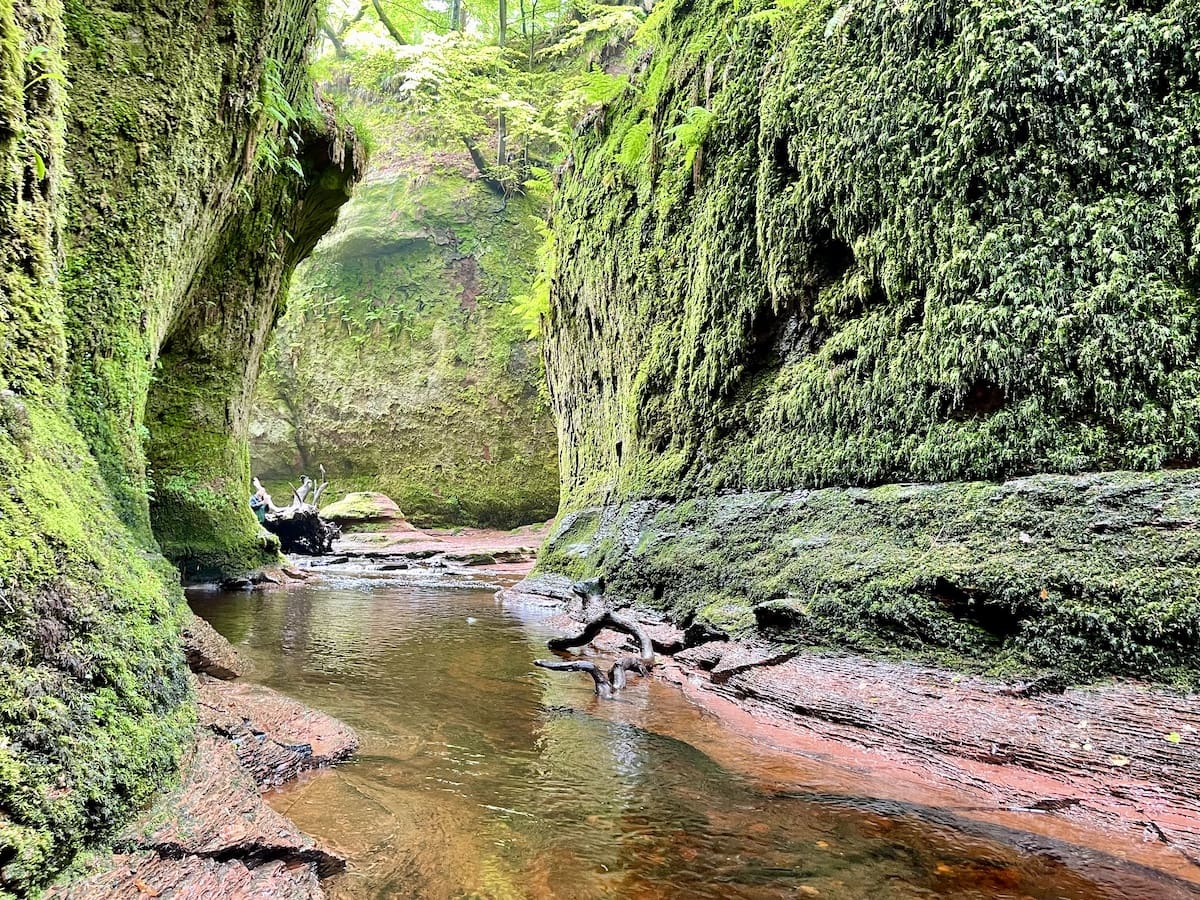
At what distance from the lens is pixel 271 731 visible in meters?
3.20

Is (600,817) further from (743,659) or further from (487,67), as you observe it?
(487,67)

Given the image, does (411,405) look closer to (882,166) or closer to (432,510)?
(432,510)

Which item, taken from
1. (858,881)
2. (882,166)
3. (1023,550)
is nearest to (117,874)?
(858,881)

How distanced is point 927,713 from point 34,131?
5281mm

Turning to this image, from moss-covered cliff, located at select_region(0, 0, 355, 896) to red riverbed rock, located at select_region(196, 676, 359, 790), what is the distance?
0.29 m

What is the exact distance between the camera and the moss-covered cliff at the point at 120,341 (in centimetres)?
200

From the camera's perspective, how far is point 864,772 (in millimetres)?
3238

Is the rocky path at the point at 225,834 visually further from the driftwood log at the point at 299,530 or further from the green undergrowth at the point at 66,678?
the driftwood log at the point at 299,530

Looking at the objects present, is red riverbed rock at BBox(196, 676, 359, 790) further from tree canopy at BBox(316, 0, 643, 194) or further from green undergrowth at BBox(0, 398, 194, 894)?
tree canopy at BBox(316, 0, 643, 194)

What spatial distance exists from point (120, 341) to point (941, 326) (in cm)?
607

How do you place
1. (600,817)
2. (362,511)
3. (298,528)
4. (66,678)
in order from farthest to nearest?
(362,511) < (298,528) < (600,817) < (66,678)

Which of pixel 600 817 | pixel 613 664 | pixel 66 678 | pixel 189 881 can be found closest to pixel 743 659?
pixel 613 664

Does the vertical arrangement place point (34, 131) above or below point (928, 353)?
above

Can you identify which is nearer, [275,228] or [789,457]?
[789,457]
